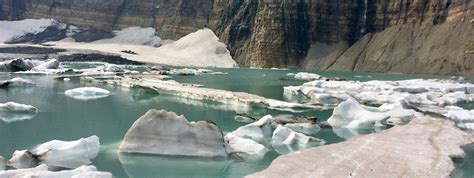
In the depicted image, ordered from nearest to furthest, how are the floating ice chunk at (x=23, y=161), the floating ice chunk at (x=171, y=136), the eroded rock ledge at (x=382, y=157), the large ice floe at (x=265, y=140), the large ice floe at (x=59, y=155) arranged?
the eroded rock ledge at (x=382, y=157)
the floating ice chunk at (x=23, y=161)
the large ice floe at (x=59, y=155)
the floating ice chunk at (x=171, y=136)
the large ice floe at (x=265, y=140)

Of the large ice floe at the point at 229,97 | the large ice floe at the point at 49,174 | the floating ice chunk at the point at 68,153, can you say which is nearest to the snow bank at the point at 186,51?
the large ice floe at the point at 229,97

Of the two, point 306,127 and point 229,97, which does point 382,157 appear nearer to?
point 306,127

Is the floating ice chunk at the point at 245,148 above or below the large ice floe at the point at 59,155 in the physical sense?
below

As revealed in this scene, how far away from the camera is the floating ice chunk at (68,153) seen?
11.0 m

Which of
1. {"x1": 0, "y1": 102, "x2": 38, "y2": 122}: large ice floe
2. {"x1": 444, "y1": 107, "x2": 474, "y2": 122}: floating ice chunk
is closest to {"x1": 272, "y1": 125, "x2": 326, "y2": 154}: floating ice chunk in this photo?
{"x1": 444, "y1": 107, "x2": 474, "y2": 122}: floating ice chunk

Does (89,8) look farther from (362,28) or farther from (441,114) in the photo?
(441,114)

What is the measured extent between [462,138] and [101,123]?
11444mm

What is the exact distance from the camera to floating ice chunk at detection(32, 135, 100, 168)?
10984 millimetres

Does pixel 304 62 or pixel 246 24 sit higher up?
pixel 246 24

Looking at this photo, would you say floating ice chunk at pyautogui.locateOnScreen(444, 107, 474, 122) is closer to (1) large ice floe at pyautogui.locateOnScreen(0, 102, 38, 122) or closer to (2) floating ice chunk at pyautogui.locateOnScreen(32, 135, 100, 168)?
(2) floating ice chunk at pyautogui.locateOnScreen(32, 135, 100, 168)

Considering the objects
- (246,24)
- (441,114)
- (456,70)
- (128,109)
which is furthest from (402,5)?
(128,109)

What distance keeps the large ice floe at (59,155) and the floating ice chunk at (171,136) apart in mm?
766

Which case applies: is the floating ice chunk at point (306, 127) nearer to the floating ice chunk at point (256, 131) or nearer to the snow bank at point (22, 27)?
the floating ice chunk at point (256, 131)

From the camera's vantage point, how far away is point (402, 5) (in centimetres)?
7806
